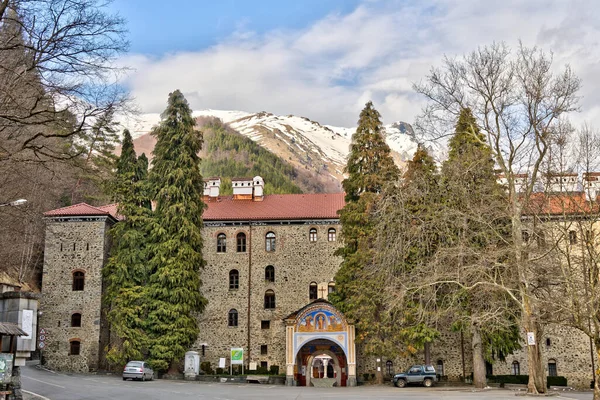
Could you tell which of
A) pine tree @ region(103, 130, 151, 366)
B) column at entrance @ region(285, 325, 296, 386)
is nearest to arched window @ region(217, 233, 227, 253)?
pine tree @ region(103, 130, 151, 366)

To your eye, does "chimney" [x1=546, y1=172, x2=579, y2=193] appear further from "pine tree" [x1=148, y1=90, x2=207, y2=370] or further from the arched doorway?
"pine tree" [x1=148, y1=90, x2=207, y2=370]

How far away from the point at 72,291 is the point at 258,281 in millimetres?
10781

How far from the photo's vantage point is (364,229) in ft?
105

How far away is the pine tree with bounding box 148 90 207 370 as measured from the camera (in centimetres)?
3322

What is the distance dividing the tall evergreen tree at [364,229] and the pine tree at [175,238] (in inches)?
312

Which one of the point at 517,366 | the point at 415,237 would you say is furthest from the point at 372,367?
the point at 415,237

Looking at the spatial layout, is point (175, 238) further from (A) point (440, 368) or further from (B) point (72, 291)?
(A) point (440, 368)

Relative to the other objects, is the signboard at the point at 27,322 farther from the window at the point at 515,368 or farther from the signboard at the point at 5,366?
the window at the point at 515,368

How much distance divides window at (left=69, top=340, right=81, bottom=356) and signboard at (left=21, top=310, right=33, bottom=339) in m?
19.1

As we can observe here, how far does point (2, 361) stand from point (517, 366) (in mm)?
29532

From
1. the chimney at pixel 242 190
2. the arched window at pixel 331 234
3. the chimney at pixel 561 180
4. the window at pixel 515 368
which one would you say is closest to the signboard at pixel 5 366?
the chimney at pixel 561 180

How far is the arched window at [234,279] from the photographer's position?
38656mm

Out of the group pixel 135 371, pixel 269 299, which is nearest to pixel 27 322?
pixel 135 371

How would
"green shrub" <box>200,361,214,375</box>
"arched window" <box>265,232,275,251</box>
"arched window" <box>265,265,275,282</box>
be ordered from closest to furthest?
"green shrub" <box>200,361,214,375</box>
"arched window" <box>265,265,275,282</box>
"arched window" <box>265,232,275,251</box>
